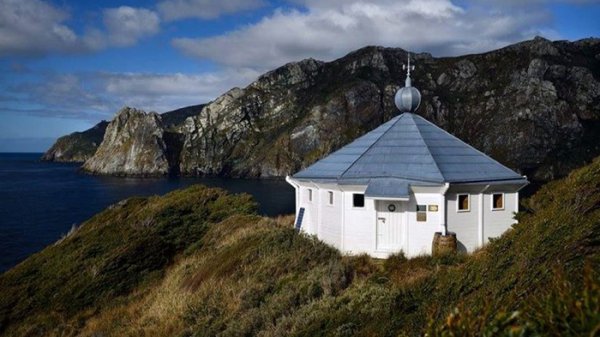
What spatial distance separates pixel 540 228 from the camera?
9.15 m

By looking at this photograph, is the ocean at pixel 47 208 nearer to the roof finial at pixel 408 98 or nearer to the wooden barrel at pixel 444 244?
the roof finial at pixel 408 98

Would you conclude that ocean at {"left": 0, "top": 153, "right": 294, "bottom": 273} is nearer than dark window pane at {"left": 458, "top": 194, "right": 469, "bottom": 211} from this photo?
No

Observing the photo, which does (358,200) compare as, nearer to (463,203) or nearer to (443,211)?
(443,211)

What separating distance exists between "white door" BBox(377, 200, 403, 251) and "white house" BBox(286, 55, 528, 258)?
0.13 feet

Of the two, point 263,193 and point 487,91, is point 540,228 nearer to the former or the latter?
point 263,193

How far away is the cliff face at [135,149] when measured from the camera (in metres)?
164

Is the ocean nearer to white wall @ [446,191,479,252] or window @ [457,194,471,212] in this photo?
white wall @ [446,191,479,252]

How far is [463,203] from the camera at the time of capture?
2014 cm

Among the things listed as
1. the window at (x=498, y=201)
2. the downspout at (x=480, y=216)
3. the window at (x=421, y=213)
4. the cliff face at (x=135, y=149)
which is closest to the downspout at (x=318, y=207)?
the window at (x=421, y=213)

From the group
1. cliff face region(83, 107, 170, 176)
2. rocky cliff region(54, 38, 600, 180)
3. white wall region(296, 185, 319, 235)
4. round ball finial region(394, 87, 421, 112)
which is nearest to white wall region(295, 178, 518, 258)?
white wall region(296, 185, 319, 235)

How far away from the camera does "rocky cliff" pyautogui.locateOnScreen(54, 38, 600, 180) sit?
446ft

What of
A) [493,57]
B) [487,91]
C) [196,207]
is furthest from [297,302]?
[493,57]

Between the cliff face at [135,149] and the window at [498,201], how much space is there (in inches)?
5867

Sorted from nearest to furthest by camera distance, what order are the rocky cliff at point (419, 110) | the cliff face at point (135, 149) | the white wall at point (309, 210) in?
the white wall at point (309, 210), the rocky cliff at point (419, 110), the cliff face at point (135, 149)
